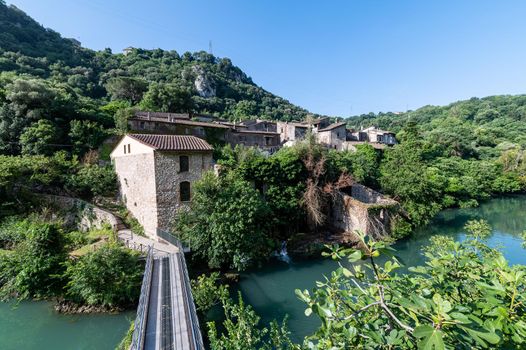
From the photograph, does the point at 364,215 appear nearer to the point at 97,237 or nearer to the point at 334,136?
the point at 334,136

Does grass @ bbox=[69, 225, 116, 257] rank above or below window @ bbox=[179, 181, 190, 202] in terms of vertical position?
below

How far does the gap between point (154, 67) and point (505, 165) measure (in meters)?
82.7

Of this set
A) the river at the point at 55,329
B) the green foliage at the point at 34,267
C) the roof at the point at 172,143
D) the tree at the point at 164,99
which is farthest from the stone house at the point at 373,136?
the green foliage at the point at 34,267

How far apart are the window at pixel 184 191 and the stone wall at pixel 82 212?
5408 millimetres

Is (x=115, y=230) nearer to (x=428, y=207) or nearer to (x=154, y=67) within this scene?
(x=428, y=207)

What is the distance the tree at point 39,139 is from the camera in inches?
839

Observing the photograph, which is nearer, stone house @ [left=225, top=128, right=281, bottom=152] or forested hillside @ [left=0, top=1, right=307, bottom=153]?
forested hillside @ [left=0, top=1, right=307, bottom=153]

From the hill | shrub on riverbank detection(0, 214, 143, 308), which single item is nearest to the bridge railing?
shrub on riverbank detection(0, 214, 143, 308)

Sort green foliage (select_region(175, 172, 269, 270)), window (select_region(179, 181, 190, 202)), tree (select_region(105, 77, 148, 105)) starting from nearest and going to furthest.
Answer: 1. green foliage (select_region(175, 172, 269, 270))
2. window (select_region(179, 181, 190, 202))
3. tree (select_region(105, 77, 148, 105))

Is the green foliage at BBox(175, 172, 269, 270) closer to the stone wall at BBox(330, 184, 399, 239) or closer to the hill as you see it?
the stone wall at BBox(330, 184, 399, 239)

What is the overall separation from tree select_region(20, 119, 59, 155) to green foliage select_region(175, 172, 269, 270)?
16.0 meters

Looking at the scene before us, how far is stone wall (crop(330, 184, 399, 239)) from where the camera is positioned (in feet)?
67.2

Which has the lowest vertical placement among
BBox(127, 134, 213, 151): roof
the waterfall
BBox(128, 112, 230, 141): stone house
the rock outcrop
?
the waterfall

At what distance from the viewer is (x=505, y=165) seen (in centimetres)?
4191
